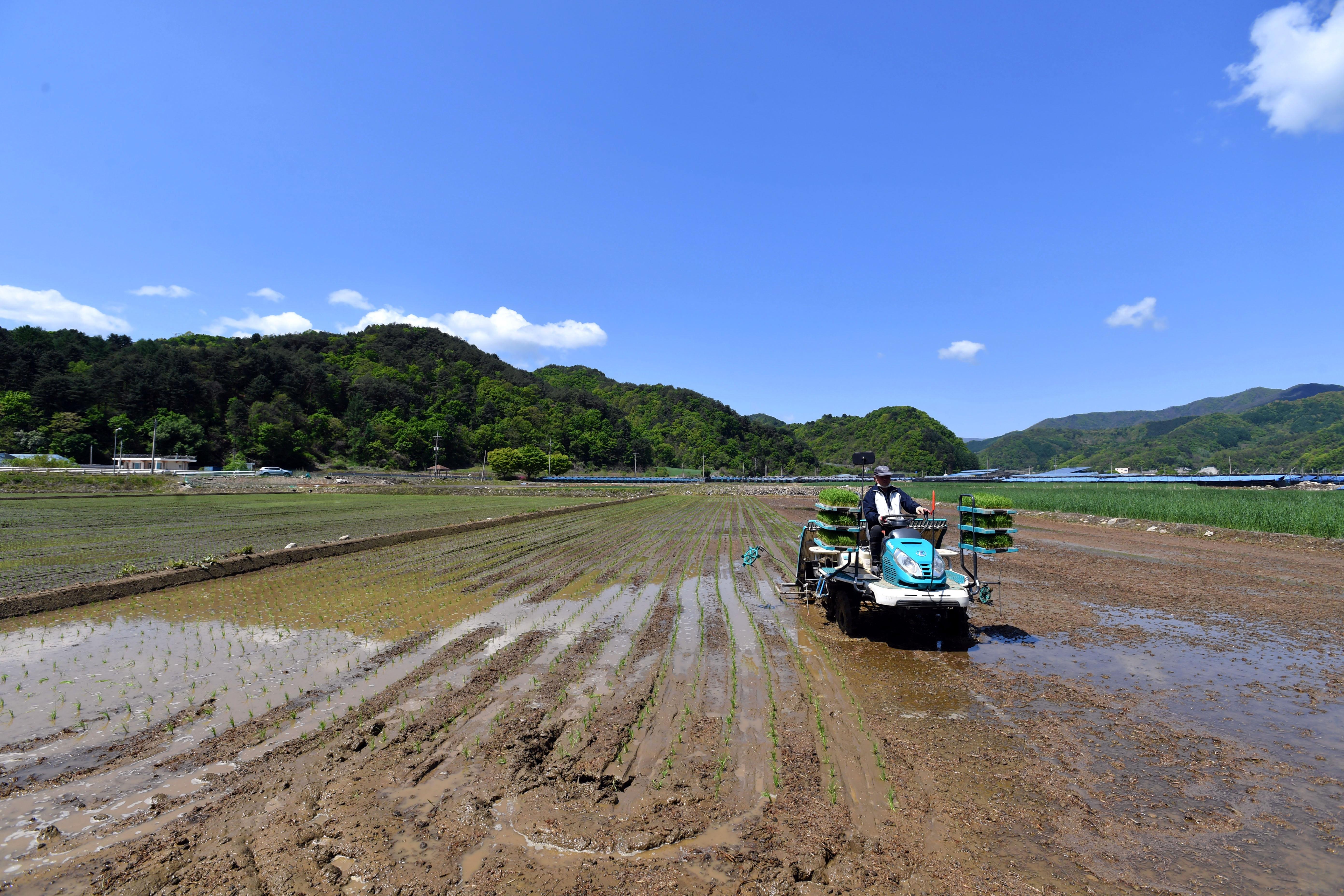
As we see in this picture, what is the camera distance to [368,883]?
9.82 feet

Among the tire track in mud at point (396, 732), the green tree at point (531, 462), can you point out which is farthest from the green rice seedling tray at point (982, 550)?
the green tree at point (531, 462)

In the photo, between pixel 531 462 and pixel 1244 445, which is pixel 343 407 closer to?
pixel 531 462

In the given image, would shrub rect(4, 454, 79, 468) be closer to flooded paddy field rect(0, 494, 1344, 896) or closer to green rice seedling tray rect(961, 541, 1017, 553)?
flooded paddy field rect(0, 494, 1344, 896)

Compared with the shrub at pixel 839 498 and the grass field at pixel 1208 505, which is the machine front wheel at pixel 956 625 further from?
the grass field at pixel 1208 505

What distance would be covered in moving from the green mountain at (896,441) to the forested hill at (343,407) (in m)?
1.89

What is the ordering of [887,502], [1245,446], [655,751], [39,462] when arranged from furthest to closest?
[1245,446]
[39,462]
[887,502]
[655,751]

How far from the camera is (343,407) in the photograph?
122m

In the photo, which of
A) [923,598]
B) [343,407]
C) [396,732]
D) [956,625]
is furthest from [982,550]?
[343,407]

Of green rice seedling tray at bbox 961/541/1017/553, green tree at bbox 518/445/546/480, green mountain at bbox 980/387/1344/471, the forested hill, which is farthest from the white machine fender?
green mountain at bbox 980/387/1344/471

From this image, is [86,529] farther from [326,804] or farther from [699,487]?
[699,487]

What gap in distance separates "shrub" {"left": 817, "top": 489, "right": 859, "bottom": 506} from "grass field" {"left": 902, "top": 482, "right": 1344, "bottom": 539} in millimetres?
3098

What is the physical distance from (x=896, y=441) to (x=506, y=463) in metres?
98.8

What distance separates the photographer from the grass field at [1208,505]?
20484 mm

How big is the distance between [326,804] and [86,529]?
2343cm
